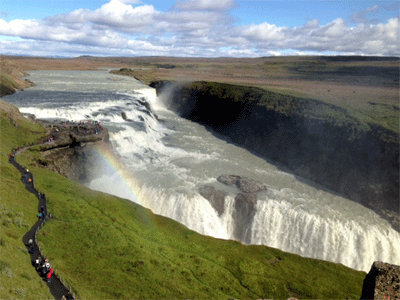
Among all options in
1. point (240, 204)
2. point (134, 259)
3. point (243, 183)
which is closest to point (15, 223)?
point (134, 259)

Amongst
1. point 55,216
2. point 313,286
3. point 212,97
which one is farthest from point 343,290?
point 212,97

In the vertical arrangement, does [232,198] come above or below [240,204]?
above

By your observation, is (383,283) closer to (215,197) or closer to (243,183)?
(215,197)

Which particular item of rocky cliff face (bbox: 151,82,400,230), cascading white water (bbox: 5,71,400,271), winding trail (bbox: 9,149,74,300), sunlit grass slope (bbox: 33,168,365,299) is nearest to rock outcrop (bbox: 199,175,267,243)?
cascading white water (bbox: 5,71,400,271)

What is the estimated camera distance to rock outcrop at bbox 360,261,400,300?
1462 centimetres

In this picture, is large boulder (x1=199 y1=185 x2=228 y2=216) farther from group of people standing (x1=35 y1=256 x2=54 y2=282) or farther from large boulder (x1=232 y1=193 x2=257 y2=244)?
group of people standing (x1=35 y1=256 x2=54 y2=282)

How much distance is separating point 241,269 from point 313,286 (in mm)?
6777

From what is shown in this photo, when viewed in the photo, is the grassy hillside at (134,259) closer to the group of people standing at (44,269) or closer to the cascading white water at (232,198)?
the group of people standing at (44,269)

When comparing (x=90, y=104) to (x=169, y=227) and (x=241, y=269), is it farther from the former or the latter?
(x=241, y=269)

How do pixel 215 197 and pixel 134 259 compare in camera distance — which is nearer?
pixel 134 259

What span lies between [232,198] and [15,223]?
25.8 metres

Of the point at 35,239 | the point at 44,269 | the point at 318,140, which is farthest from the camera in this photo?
the point at 318,140

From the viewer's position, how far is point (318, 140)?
5994 centimetres

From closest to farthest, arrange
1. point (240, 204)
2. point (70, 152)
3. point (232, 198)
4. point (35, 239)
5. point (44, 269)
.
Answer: point (44, 269)
point (35, 239)
point (240, 204)
point (232, 198)
point (70, 152)
